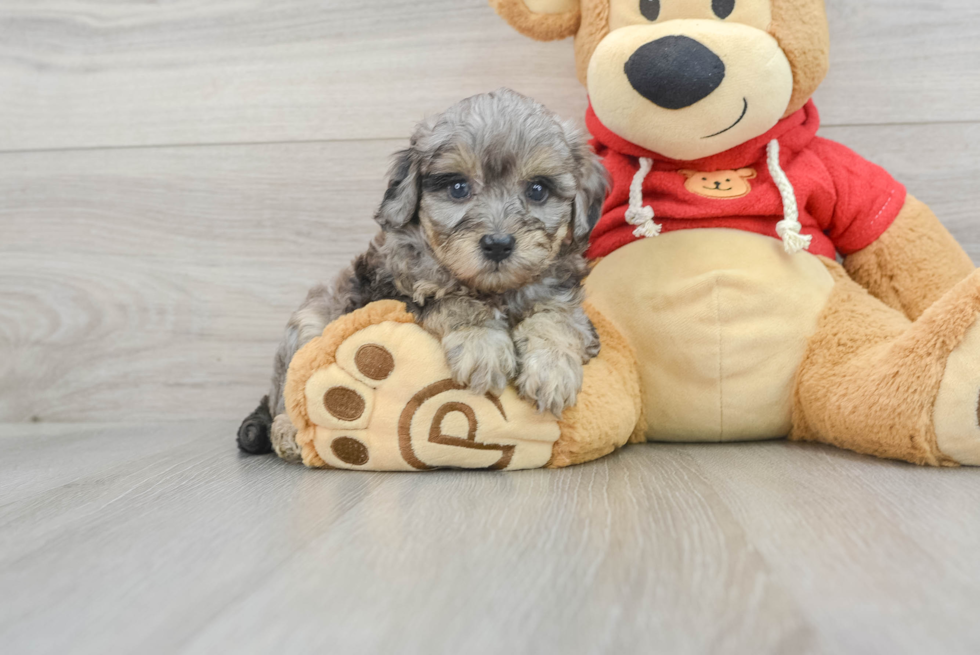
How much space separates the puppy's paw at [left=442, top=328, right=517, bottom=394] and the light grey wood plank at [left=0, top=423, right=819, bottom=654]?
7.8 inches

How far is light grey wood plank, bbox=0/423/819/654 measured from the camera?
81cm

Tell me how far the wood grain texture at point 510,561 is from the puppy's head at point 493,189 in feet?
1.49

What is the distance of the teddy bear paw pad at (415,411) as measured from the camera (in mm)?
1476

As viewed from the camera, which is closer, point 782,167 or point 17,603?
point 17,603

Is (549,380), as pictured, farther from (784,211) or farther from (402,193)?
(784,211)

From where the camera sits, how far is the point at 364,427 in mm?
1527

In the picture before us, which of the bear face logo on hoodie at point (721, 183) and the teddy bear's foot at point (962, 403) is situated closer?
the teddy bear's foot at point (962, 403)

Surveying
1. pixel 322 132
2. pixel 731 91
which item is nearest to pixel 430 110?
pixel 322 132

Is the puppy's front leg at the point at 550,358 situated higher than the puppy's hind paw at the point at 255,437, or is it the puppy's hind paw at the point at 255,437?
the puppy's front leg at the point at 550,358

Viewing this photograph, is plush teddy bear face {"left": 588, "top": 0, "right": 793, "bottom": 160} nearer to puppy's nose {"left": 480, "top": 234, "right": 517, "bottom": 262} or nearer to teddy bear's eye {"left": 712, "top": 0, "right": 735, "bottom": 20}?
teddy bear's eye {"left": 712, "top": 0, "right": 735, "bottom": 20}

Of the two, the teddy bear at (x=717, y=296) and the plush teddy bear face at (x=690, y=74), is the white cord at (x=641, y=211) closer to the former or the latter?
the teddy bear at (x=717, y=296)

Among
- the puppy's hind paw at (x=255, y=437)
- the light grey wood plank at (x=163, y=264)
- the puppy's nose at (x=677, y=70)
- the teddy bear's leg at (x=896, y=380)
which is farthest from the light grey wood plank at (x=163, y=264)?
the teddy bear's leg at (x=896, y=380)

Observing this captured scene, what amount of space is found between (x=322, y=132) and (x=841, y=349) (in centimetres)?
165

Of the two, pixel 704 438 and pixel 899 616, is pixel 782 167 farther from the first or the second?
pixel 899 616
